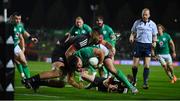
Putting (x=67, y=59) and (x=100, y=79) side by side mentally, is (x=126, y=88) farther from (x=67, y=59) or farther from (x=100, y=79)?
(x=67, y=59)

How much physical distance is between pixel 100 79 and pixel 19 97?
9.02ft

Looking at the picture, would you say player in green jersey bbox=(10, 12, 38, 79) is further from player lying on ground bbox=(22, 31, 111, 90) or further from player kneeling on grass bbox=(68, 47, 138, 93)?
player kneeling on grass bbox=(68, 47, 138, 93)

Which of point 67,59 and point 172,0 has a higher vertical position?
point 172,0

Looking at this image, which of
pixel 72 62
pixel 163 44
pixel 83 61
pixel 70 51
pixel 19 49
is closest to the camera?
pixel 72 62

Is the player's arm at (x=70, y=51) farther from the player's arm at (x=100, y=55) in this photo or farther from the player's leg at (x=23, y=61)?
the player's leg at (x=23, y=61)

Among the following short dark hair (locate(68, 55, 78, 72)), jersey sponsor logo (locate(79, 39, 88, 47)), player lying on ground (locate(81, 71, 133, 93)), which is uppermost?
jersey sponsor logo (locate(79, 39, 88, 47))

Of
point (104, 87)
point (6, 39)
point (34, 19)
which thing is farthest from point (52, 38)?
point (6, 39)

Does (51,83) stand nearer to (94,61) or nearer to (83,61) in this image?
(83,61)

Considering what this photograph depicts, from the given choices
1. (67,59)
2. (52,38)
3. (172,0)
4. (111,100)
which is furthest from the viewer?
(172,0)

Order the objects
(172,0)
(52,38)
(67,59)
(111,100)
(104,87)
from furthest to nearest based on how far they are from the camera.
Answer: (172,0) → (52,38) → (104,87) → (67,59) → (111,100)

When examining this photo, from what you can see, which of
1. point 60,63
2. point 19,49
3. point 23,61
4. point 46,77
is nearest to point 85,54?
point 60,63

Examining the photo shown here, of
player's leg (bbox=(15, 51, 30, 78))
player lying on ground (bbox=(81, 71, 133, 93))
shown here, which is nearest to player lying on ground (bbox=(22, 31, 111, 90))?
player lying on ground (bbox=(81, 71, 133, 93))

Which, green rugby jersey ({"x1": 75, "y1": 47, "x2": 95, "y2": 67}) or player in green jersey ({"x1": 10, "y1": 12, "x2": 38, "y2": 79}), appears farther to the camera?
player in green jersey ({"x1": 10, "y1": 12, "x2": 38, "y2": 79})

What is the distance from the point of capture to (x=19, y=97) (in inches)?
568
